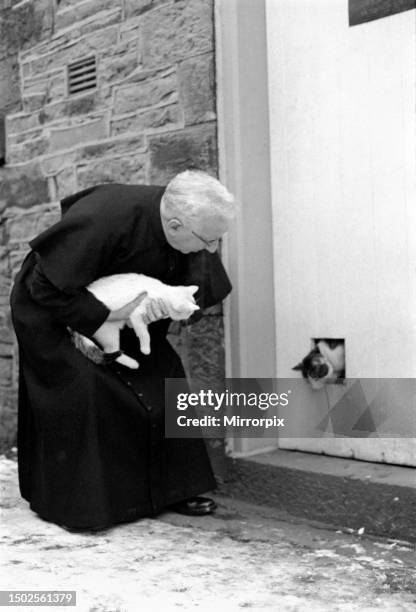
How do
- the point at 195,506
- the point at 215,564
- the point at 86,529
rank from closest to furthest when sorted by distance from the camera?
the point at 215,564 < the point at 86,529 < the point at 195,506

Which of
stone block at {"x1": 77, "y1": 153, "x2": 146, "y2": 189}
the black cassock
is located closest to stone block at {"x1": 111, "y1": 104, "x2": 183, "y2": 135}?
stone block at {"x1": 77, "y1": 153, "x2": 146, "y2": 189}

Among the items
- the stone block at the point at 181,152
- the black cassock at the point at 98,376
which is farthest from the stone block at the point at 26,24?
the black cassock at the point at 98,376

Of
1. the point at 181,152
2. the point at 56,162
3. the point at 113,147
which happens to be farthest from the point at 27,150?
the point at 181,152

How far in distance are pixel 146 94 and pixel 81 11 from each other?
0.64m

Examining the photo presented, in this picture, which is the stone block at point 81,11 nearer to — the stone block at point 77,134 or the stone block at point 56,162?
the stone block at point 77,134

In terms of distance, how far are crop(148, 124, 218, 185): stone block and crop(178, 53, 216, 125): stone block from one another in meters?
0.05

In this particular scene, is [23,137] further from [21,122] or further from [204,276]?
[204,276]

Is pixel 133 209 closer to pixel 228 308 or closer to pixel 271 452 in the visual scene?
pixel 228 308

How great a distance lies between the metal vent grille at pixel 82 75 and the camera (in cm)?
396

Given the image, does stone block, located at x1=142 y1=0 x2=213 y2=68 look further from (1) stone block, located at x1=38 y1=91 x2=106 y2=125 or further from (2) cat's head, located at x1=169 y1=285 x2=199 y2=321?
(2) cat's head, located at x1=169 y1=285 x2=199 y2=321

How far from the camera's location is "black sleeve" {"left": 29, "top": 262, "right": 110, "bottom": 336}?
2943 millimetres

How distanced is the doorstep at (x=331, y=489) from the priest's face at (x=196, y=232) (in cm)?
90

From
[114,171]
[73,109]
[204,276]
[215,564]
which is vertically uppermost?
[73,109]

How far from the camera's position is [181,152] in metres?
3.54
